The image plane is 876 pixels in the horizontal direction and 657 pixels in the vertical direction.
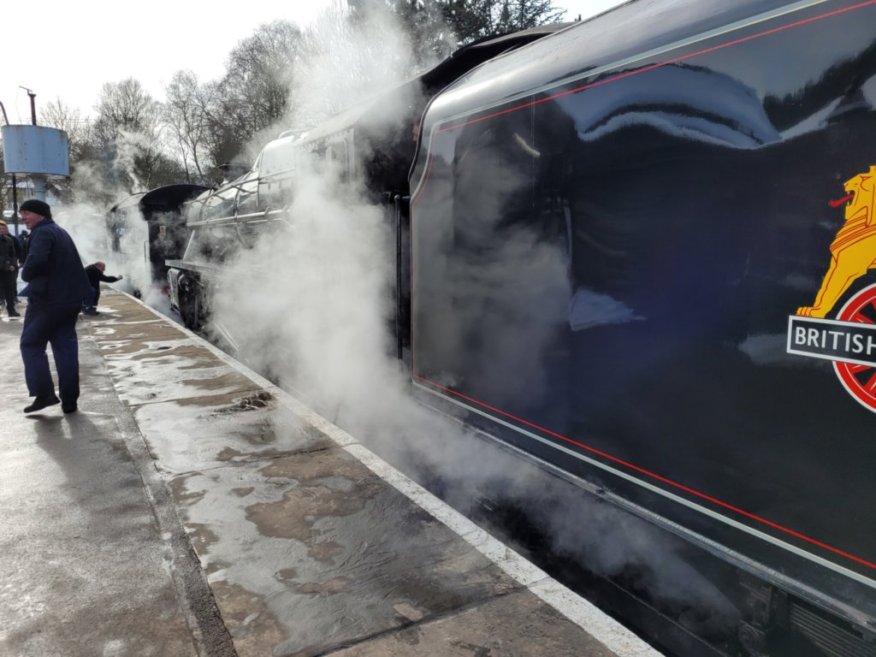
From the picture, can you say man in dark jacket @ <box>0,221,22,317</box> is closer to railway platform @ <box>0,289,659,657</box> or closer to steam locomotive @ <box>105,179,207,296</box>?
steam locomotive @ <box>105,179,207,296</box>

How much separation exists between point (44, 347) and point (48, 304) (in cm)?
35

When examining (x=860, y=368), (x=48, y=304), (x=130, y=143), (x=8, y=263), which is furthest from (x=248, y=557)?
(x=130, y=143)

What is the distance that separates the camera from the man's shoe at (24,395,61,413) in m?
4.55

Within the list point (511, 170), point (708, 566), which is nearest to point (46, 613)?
point (708, 566)

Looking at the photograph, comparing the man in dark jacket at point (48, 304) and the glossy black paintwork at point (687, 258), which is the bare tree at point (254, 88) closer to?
the man in dark jacket at point (48, 304)

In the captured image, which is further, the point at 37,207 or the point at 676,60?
the point at 37,207

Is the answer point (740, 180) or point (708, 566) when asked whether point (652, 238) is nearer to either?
point (740, 180)

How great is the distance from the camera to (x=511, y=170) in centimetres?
253

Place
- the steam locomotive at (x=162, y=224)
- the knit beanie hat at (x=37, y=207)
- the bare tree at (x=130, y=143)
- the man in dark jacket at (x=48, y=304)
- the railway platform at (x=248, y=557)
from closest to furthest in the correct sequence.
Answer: the railway platform at (x=248, y=557), the man in dark jacket at (x=48, y=304), the knit beanie hat at (x=37, y=207), the steam locomotive at (x=162, y=224), the bare tree at (x=130, y=143)

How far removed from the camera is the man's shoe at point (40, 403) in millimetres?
4547

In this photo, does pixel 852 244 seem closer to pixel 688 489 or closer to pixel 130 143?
pixel 688 489

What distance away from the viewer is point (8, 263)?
9.45m

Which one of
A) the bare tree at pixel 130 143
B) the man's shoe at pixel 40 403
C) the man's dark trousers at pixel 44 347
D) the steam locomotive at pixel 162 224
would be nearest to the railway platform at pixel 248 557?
the man's shoe at pixel 40 403

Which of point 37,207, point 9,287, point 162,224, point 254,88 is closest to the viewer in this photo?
point 37,207
